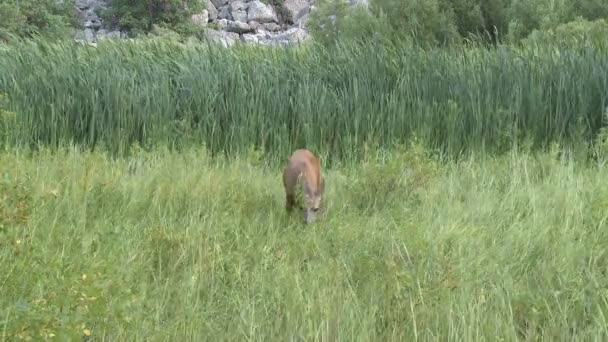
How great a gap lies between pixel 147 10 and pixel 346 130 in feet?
96.4

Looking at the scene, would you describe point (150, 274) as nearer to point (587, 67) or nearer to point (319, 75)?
point (319, 75)

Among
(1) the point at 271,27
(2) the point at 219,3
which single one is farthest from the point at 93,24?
(1) the point at 271,27

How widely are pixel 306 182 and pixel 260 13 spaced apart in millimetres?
33913

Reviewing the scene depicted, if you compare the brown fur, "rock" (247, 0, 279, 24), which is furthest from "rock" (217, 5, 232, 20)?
the brown fur

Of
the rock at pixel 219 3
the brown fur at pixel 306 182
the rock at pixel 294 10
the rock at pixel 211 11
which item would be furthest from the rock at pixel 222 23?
the brown fur at pixel 306 182

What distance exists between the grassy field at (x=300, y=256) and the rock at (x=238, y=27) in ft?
105

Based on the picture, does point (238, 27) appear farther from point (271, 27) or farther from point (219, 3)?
point (219, 3)

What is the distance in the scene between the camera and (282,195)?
4.36 metres

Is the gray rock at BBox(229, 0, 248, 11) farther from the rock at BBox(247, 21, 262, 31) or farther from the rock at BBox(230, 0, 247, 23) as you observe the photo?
the rock at BBox(247, 21, 262, 31)

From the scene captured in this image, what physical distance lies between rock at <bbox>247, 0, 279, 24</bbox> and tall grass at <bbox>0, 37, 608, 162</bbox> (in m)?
30.5

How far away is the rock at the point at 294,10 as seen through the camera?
38.0 m

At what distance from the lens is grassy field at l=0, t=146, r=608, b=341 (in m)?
2.41

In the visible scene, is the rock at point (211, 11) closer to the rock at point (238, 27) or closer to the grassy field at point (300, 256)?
the rock at point (238, 27)

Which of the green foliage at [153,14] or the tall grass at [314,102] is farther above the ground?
the tall grass at [314,102]
